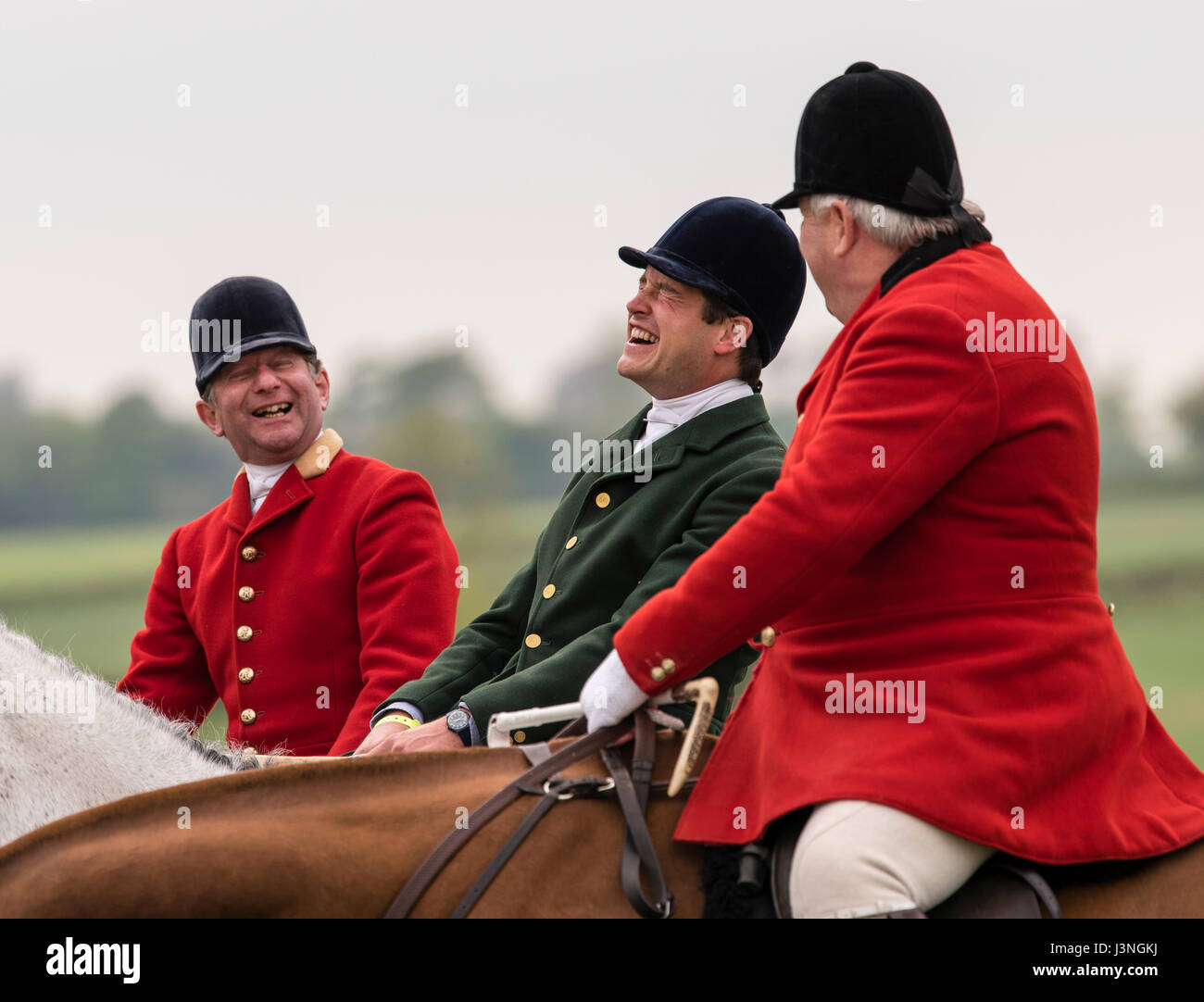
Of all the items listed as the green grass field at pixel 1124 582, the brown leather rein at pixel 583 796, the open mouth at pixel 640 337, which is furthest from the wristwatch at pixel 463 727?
the green grass field at pixel 1124 582

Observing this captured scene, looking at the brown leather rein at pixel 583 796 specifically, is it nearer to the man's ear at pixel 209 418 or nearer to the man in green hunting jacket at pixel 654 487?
the man in green hunting jacket at pixel 654 487

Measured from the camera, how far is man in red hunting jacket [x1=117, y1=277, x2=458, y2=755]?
4234 millimetres

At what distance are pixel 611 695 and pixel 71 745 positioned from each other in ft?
3.91

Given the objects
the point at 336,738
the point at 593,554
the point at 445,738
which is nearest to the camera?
the point at 445,738

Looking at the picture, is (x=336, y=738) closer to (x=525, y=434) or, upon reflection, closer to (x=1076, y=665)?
(x=1076, y=665)

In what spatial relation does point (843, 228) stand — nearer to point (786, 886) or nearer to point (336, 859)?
point (786, 886)

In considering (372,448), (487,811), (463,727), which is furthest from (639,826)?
(372,448)

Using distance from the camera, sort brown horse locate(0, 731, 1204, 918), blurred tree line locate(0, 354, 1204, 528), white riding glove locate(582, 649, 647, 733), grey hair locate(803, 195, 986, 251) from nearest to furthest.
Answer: brown horse locate(0, 731, 1204, 918) < white riding glove locate(582, 649, 647, 733) < grey hair locate(803, 195, 986, 251) < blurred tree line locate(0, 354, 1204, 528)

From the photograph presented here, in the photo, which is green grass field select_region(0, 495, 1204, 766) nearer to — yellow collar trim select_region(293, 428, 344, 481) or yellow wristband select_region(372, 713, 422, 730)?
yellow collar trim select_region(293, 428, 344, 481)

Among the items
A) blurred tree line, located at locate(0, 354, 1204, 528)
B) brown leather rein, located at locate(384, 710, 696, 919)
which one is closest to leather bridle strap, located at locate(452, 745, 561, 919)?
brown leather rein, located at locate(384, 710, 696, 919)

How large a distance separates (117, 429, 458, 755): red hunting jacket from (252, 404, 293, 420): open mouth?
0.18 metres
